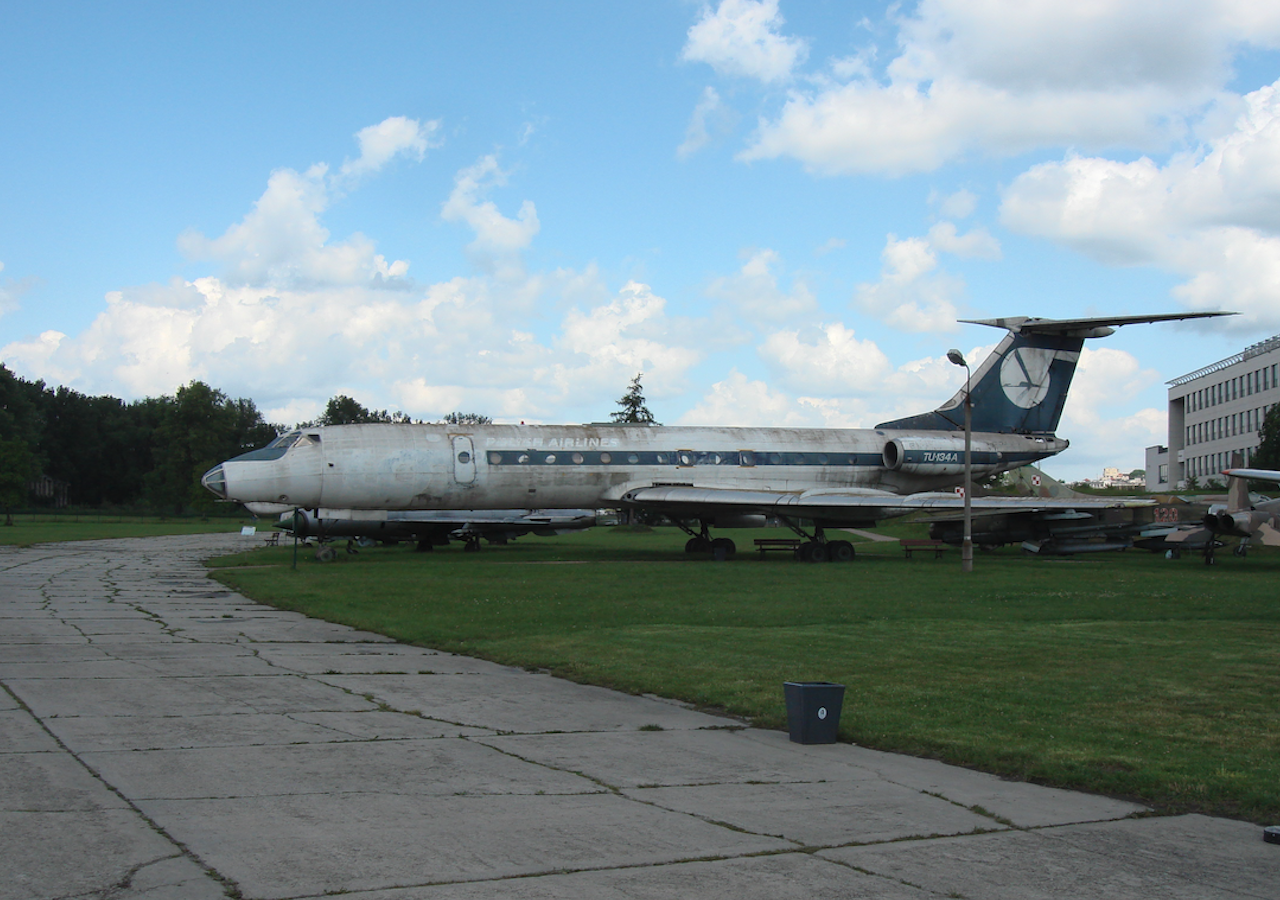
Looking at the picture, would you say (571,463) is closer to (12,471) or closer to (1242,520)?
(1242,520)

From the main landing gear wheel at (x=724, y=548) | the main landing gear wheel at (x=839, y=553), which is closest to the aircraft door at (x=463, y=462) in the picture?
the main landing gear wheel at (x=724, y=548)

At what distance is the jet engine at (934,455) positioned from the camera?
3222 centimetres

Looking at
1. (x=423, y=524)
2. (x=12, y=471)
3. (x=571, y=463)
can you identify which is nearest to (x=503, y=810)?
(x=571, y=463)

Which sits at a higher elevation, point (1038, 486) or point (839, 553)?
point (1038, 486)

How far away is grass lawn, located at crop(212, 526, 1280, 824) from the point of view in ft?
23.7

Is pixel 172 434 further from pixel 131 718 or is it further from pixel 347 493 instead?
pixel 131 718

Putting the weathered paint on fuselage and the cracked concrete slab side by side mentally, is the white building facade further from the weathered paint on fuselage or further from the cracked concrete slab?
the cracked concrete slab

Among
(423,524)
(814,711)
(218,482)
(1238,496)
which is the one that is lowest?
(814,711)

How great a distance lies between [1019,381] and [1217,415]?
65.9 meters

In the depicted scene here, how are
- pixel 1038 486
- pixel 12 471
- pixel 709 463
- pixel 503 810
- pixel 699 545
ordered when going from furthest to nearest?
pixel 12 471, pixel 1038 486, pixel 699 545, pixel 709 463, pixel 503 810

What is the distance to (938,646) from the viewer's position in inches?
480

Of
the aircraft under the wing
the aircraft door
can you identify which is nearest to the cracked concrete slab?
the aircraft door

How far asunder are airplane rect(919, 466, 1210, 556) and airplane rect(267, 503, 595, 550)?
1461 cm

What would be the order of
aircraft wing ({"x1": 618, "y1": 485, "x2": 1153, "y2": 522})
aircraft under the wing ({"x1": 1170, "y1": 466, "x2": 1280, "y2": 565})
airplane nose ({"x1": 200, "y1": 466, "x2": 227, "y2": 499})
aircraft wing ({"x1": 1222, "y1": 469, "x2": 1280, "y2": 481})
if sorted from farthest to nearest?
aircraft wing ({"x1": 618, "y1": 485, "x2": 1153, "y2": 522}) → aircraft under the wing ({"x1": 1170, "y1": 466, "x2": 1280, "y2": 565}) → airplane nose ({"x1": 200, "y1": 466, "x2": 227, "y2": 499}) → aircraft wing ({"x1": 1222, "y1": 469, "x2": 1280, "y2": 481})
